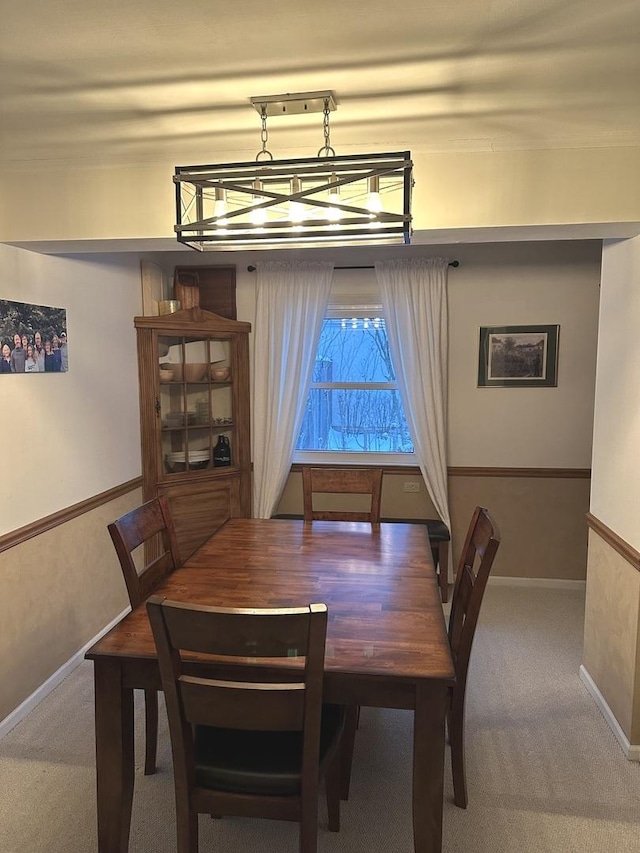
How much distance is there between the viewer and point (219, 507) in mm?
4121

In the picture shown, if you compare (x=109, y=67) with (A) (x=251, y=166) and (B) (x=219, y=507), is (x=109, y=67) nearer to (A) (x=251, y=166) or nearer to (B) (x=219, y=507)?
(A) (x=251, y=166)

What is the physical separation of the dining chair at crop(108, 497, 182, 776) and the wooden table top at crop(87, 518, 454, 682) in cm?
13

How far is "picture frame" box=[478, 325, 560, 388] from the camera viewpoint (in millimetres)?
4051

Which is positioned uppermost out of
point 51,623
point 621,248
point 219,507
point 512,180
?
point 512,180

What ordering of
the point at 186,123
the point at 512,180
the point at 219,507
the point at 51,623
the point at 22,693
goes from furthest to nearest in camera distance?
the point at 219,507, the point at 51,623, the point at 22,693, the point at 512,180, the point at 186,123

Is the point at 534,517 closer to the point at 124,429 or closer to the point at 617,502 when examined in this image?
the point at 617,502

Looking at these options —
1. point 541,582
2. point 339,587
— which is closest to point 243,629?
point 339,587

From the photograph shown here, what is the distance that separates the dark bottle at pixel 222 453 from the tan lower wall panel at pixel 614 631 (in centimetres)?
238

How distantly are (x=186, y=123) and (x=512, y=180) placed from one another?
1.22m

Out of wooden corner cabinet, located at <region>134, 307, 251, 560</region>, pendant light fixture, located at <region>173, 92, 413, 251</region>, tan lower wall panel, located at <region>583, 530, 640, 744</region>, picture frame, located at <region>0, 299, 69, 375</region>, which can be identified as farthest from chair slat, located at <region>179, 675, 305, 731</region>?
wooden corner cabinet, located at <region>134, 307, 251, 560</region>

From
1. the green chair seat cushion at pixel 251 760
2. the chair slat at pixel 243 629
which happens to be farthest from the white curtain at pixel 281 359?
the chair slat at pixel 243 629

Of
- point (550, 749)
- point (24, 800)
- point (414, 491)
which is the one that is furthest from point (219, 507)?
point (550, 749)

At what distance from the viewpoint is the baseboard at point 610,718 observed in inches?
93.6

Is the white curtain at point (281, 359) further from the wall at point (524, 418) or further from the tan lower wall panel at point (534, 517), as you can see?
the tan lower wall panel at point (534, 517)
